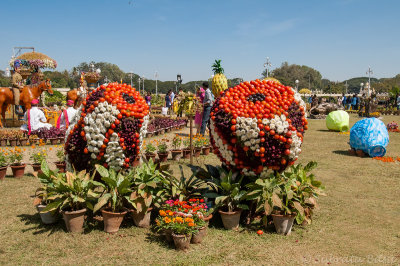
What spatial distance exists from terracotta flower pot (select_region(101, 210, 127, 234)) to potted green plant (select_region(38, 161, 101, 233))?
248 mm

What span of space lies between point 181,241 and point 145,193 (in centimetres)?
95

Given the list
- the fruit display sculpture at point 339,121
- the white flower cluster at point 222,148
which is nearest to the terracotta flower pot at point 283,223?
the white flower cluster at point 222,148

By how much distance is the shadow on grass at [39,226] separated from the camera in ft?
15.4

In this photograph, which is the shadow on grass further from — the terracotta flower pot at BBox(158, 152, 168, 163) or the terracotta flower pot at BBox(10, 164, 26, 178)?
the terracotta flower pot at BBox(158, 152, 168, 163)

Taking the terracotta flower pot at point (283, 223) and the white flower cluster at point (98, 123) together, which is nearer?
the terracotta flower pot at point (283, 223)

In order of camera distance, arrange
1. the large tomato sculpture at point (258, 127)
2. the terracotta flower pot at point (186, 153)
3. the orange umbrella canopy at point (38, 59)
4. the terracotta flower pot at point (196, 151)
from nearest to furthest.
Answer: the large tomato sculpture at point (258, 127) < the terracotta flower pot at point (186, 153) < the terracotta flower pot at point (196, 151) < the orange umbrella canopy at point (38, 59)

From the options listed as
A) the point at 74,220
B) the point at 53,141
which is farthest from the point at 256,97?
the point at 53,141

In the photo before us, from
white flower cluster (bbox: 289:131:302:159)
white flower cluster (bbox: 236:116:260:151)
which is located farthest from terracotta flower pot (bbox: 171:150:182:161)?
white flower cluster (bbox: 289:131:302:159)

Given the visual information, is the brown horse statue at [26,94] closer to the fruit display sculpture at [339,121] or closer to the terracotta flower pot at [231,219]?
the fruit display sculpture at [339,121]

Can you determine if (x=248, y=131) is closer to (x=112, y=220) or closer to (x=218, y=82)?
(x=112, y=220)

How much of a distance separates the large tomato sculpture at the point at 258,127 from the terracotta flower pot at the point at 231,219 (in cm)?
61

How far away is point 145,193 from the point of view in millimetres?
4680

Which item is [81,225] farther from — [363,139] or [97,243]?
[363,139]

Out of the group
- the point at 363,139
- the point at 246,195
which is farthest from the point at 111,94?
the point at 363,139
